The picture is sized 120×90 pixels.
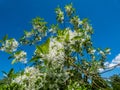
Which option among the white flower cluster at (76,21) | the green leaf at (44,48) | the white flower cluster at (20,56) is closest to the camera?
the green leaf at (44,48)

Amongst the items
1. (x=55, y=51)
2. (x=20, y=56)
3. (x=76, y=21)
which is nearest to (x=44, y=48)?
(x=55, y=51)

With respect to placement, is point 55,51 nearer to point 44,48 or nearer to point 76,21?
point 44,48

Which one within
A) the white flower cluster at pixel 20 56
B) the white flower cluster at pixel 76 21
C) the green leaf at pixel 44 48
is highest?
the white flower cluster at pixel 76 21

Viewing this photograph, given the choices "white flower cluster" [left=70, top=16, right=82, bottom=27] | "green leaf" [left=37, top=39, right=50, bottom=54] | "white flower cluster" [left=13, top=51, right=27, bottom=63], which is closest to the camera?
"green leaf" [left=37, top=39, right=50, bottom=54]

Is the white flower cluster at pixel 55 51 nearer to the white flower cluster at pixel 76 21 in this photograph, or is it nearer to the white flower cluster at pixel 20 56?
the white flower cluster at pixel 20 56

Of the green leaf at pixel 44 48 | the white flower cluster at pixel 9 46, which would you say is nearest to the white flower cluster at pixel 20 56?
the white flower cluster at pixel 9 46

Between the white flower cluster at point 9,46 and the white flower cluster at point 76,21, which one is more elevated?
the white flower cluster at point 76,21

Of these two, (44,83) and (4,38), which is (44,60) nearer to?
(44,83)

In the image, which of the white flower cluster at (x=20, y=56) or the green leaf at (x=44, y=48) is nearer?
the green leaf at (x=44, y=48)

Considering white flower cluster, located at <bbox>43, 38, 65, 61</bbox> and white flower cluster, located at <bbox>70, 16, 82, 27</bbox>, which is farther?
white flower cluster, located at <bbox>70, 16, 82, 27</bbox>

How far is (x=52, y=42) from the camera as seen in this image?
14.4 feet

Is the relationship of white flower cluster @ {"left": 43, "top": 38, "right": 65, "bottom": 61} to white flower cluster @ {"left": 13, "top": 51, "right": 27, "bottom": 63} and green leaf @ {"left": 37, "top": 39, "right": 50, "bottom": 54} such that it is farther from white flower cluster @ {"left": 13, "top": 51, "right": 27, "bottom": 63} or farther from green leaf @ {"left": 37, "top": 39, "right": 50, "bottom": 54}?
white flower cluster @ {"left": 13, "top": 51, "right": 27, "bottom": 63}

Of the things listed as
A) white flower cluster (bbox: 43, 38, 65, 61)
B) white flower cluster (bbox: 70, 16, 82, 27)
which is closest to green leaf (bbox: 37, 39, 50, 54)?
white flower cluster (bbox: 43, 38, 65, 61)

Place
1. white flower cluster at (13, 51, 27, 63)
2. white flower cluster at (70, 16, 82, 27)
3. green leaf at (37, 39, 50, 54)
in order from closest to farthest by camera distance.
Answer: green leaf at (37, 39, 50, 54)
white flower cluster at (13, 51, 27, 63)
white flower cluster at (70, 16, 82, 27)
